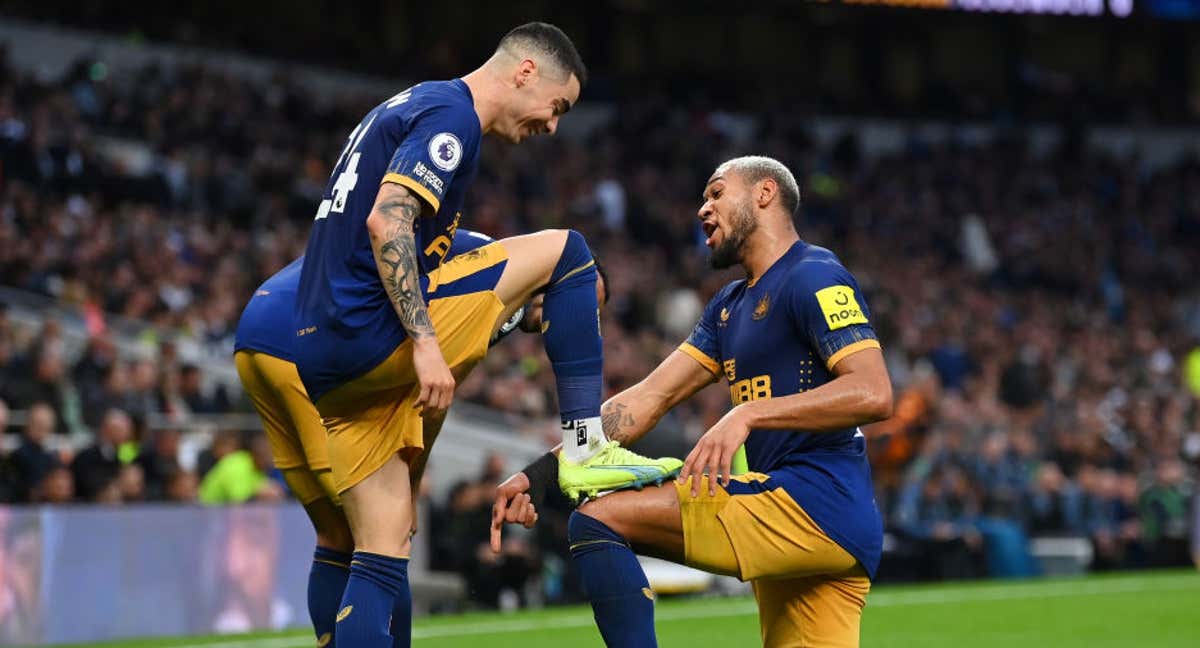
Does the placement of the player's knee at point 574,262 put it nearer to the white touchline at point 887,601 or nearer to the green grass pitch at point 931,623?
the green grass pitch at point 931,623

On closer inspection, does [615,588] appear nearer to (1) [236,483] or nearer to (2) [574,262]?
(2) [574,262]

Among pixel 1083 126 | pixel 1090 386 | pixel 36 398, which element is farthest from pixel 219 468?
pixel 1083 126

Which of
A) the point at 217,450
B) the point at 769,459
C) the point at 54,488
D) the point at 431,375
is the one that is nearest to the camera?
the point at 431,375

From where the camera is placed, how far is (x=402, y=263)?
4930 mm

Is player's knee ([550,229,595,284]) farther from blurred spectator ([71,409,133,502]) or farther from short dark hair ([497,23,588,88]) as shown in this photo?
blurred spectator ([71,409,133,502])

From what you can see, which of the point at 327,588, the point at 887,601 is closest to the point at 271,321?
the point at 327,588

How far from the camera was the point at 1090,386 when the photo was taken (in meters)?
23.3

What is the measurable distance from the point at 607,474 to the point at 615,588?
361 mm

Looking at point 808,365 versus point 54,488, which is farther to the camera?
point 54,488

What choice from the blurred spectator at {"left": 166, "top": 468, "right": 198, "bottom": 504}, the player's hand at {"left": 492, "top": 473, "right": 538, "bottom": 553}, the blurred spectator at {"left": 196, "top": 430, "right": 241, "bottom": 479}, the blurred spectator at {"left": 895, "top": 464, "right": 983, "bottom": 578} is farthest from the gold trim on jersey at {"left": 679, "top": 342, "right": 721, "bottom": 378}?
the blurred spectator at {"left": 895, "top": 464, "right": 983, "bottom": 578}

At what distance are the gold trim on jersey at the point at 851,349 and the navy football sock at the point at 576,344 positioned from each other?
0.72 meters

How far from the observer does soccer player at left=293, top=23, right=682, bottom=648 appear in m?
5.05

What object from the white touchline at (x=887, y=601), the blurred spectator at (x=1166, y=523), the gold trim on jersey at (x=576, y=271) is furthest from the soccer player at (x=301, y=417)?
the blurred spectator at (x=1166, y=523)

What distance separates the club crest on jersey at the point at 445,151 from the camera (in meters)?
5.05
